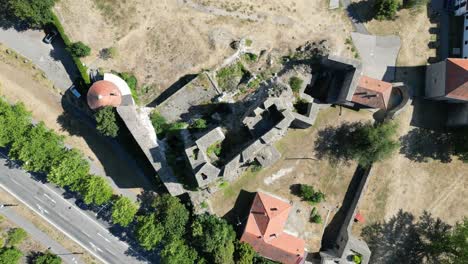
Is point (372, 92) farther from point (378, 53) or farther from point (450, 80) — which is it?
point (450, 80)

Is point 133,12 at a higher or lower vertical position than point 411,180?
higher

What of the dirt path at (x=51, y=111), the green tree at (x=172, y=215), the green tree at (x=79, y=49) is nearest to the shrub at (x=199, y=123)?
the green tree at (x=172, y=215)

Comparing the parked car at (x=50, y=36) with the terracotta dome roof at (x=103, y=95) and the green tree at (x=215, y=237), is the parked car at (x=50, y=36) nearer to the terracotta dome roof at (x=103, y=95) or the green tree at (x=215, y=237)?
the terracotta dome roof at (x=103, y=95)

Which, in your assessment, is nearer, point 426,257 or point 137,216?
point 137,216

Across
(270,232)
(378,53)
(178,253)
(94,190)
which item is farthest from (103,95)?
(378,53)

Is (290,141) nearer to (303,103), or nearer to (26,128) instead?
(303,103)

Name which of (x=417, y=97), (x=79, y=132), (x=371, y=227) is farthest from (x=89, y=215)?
(x=417, y=97)

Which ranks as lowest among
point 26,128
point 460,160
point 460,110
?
point 26,128
